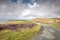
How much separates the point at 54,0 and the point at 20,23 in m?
1.19

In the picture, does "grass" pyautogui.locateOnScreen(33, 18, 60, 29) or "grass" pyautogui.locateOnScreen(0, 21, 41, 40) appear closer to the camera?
"grass" pyautogui.locateOnScreen(0, 21, 41, 40)

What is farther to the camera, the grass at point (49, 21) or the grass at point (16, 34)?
the grass at point (49, 21)

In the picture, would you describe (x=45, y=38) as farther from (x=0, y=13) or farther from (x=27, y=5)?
(x=0, y=13)

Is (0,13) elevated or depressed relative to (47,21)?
elevated

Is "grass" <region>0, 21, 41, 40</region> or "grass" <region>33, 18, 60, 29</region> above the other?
"grass" <region>33, 18, 60, 29</region>

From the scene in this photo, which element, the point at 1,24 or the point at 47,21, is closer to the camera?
the point at 1,24

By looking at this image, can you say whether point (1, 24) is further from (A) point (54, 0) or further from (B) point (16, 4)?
(A) point (54, 0)

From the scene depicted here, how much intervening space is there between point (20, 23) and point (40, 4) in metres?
0.79

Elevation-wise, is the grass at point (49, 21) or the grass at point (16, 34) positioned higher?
the grass at point (49, 21)

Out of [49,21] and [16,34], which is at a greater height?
[49,21]

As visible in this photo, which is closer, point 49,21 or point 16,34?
point 16,34

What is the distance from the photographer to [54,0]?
464 centimetres

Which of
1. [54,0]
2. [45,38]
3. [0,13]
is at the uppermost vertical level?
[54,0]

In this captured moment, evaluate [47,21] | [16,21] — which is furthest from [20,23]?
[47,21]
